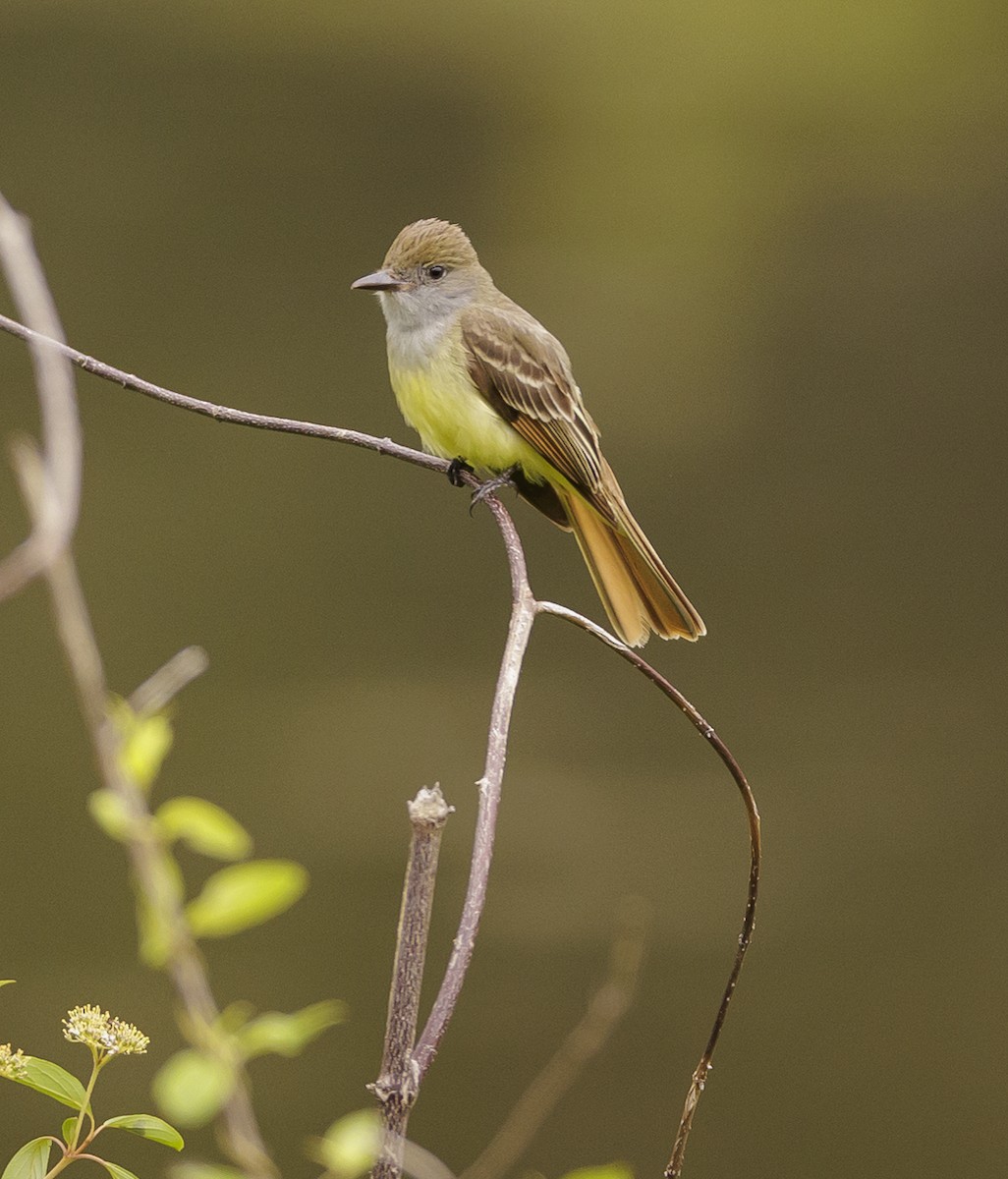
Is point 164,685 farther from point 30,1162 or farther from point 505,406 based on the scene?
point 505,406

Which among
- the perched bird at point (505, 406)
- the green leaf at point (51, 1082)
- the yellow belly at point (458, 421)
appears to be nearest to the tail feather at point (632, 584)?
the perched bird at point (505, 406)

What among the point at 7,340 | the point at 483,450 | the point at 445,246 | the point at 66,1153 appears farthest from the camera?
the point at 7,340

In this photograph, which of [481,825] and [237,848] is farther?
[481,825]

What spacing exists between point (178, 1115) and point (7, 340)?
2613 mm

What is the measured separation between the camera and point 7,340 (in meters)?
2.70

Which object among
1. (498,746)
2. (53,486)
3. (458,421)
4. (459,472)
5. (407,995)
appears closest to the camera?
(53,486)

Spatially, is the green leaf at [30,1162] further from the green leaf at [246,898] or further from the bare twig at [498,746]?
the green leaf at [246,898]

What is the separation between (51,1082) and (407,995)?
16 cm

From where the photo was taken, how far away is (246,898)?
30 cm

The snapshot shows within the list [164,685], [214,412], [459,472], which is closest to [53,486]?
[164,685]

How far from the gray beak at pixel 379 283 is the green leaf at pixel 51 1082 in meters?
1.23

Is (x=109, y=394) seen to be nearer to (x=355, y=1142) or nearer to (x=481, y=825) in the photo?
(x=481, y=825)

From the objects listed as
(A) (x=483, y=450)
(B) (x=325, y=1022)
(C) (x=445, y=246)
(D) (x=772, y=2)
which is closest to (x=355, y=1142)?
(B) (x=325, y=1022)

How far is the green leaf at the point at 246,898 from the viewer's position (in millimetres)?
294
